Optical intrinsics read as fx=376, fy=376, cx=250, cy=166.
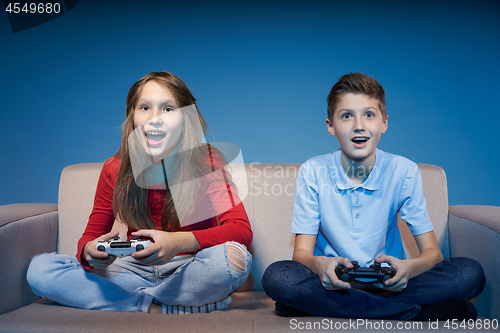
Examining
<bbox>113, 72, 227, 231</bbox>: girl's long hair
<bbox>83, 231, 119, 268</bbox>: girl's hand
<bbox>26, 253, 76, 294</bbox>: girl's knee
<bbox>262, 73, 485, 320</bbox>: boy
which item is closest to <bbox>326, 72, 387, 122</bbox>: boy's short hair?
<bbox>262, 73, 485, 320</bbox>: boy

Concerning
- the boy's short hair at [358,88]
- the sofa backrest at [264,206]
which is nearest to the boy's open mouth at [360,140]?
the boy's short hair at [358,88]

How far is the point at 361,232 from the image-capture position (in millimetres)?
1045

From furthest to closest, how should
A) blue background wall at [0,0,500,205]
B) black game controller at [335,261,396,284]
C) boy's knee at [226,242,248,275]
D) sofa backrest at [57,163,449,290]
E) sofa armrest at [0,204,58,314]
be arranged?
blue background wall at [0,0,500,205]
sofa backrest at [57,163,449,290]
sofa armrest at [0,204,58,314]
boy's knee at [226,242,248,275]
black game controller at [335,261,396,284]

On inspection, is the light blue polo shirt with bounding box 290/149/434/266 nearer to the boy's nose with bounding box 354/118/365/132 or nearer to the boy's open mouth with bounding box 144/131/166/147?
the boy's nose with bounding box 354/118/365/132

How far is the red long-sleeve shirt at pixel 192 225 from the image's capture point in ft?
3.24

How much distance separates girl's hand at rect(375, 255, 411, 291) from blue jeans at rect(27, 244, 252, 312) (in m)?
0.33

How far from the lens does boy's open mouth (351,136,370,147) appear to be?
3.39 ft

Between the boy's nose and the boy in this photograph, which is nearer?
the boy

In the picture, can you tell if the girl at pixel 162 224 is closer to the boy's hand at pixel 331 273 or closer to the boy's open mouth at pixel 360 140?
the boy's hand at pixel 331 273

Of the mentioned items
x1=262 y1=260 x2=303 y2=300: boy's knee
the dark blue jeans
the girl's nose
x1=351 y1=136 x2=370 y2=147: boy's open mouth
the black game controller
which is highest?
the girl's nose

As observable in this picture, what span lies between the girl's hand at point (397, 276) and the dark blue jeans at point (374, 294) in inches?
1.4

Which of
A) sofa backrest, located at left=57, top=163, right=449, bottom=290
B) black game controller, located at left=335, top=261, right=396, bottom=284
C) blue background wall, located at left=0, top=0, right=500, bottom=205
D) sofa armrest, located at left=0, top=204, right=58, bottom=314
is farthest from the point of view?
blue background wall, located at left=0, top=0, right=500, bottom=205

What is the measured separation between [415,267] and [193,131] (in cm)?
71

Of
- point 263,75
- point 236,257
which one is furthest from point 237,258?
point 263,75
